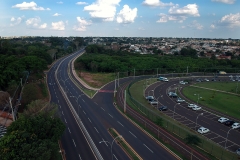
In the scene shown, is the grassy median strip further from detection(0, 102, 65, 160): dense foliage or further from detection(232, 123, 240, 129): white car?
detection(232, 123, 240, 129): white car

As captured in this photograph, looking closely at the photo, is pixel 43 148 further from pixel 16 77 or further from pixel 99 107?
pixel 16 77

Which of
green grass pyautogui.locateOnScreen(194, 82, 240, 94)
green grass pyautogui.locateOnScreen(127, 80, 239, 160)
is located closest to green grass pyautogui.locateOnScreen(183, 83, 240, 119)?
green grass pyautogui.locateOnScreen(194, 82, 240, 94)

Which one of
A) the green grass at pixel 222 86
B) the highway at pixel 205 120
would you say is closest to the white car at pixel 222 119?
the highway at pixel 205 120

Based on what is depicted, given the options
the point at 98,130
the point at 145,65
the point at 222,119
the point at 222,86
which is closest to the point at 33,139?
the point at 98,130

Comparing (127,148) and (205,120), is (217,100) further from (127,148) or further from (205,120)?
(127,148)

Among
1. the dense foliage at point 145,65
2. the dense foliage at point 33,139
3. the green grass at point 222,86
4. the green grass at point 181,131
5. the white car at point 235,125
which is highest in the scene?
the dense foliage at point 33,139

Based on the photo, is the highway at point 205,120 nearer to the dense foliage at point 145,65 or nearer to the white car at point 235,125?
the white car at point 235,125

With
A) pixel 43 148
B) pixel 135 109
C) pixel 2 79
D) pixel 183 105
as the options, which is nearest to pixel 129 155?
pixel 43 148
